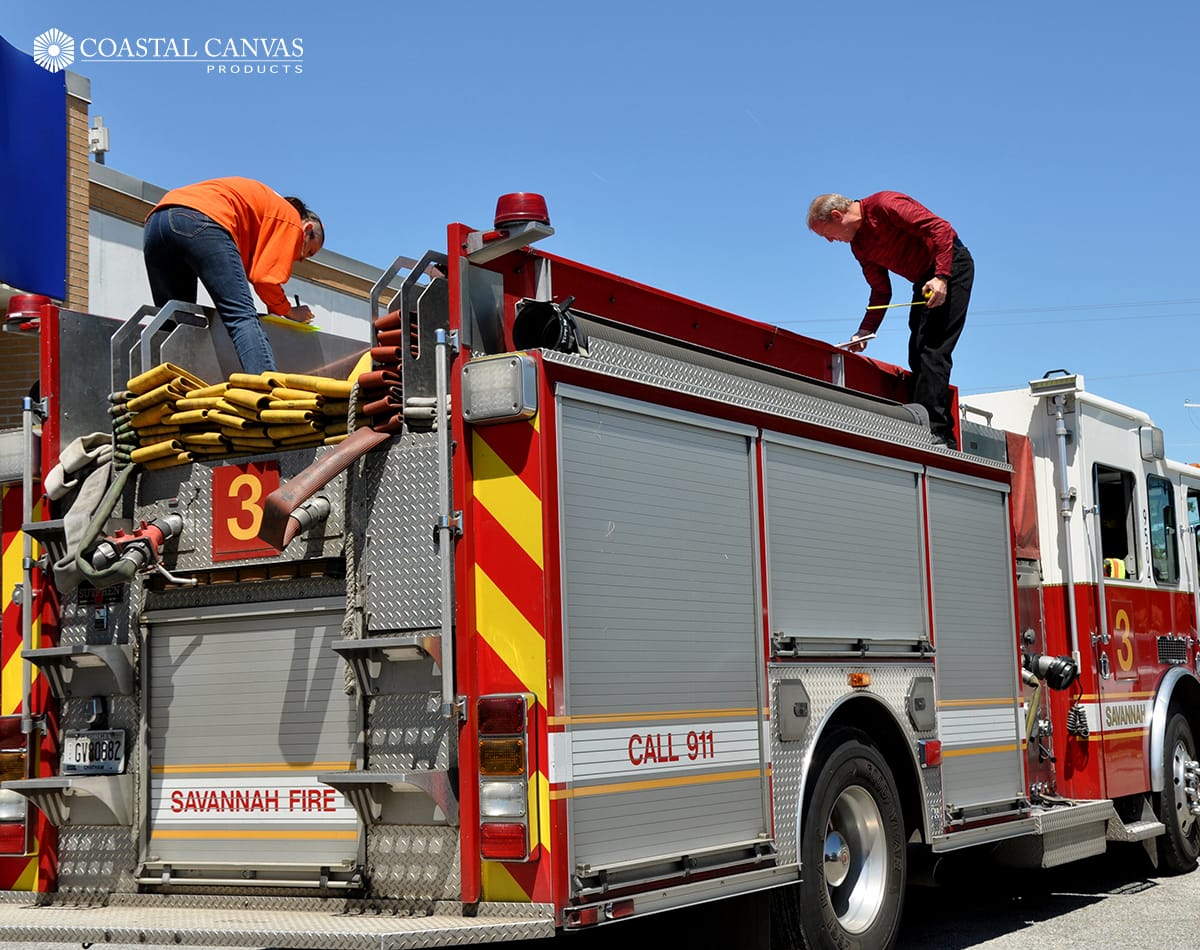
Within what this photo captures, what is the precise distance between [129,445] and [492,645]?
1.92 metres

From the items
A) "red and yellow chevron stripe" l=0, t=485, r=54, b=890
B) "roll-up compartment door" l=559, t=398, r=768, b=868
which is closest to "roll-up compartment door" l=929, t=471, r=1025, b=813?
"roll-up compartment door" l=559, t=398, r=768, b=868

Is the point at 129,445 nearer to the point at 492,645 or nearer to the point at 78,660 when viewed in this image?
the point at 78,660

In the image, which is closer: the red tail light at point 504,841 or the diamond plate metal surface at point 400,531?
the red tail light at point 504,841

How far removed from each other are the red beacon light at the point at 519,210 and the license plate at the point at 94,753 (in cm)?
238

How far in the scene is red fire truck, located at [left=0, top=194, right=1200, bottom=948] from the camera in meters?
4.80

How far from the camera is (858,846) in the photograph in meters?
6.41

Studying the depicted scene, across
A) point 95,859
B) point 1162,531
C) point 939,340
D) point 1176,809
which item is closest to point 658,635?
point 95,859

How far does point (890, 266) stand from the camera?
848cm

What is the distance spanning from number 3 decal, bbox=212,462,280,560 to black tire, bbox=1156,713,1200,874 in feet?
20.4

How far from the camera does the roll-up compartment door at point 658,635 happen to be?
4.86 meters

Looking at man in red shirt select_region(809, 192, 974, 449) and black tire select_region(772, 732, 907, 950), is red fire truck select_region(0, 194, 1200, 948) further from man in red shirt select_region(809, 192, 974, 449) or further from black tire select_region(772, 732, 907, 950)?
man in red shirt select_region(809, 192, 974, 449)

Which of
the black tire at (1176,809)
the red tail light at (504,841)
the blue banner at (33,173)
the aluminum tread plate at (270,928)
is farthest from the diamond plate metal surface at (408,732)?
the blue banner at (33,173)

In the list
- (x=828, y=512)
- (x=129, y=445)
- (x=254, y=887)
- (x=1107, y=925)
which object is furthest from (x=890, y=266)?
(x=254, y=887)

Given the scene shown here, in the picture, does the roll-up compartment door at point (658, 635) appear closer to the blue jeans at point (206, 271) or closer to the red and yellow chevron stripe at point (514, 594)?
the red and yellow chevron stripe at point (514, 594)
